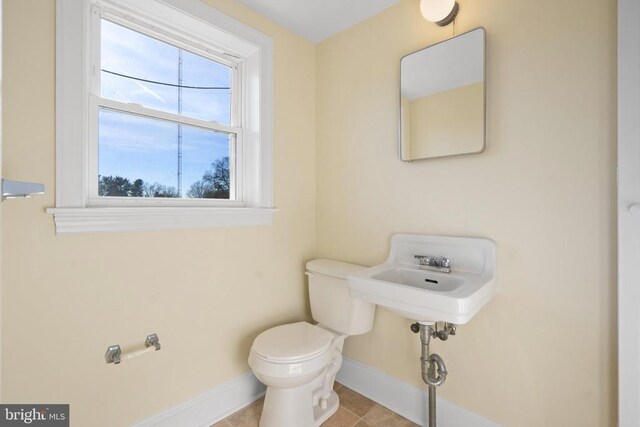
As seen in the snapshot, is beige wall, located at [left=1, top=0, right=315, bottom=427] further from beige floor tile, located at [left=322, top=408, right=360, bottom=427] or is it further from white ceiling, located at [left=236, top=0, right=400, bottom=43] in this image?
beige floor tile, located at [left=322, top=408, right=360, bottom=427]

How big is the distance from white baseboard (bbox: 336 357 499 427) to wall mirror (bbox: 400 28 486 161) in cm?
125

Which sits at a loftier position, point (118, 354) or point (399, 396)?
point (118, 354)

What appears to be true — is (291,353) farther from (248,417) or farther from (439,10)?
(439,10)

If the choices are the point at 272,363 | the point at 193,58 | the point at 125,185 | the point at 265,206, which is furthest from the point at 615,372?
the point at 193,58

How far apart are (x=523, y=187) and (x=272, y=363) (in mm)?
1346

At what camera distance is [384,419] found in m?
1.63

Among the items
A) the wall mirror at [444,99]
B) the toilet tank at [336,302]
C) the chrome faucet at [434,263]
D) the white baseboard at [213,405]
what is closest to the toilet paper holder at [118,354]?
the white baseboard at [213,405]

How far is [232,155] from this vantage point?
1813 millimetres

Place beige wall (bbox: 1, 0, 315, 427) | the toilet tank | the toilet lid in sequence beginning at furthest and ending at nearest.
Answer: the toilet tank < the toilet lid < beige wall (bbox: 1, 0, 315, 427)

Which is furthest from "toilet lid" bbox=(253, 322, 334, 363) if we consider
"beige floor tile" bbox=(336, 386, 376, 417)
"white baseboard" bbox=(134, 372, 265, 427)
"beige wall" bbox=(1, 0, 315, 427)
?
"beige floor tile" bbox=(336, 386, 376, 417)

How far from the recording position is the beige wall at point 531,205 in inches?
45.1

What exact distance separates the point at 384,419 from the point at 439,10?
207cm

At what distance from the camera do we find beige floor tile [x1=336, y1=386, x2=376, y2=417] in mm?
1703

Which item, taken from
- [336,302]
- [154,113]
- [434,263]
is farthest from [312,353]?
[154,113]
